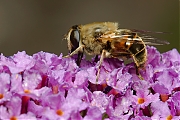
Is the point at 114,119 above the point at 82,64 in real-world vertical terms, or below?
below

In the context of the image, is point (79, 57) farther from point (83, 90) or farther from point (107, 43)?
point (83, 90)

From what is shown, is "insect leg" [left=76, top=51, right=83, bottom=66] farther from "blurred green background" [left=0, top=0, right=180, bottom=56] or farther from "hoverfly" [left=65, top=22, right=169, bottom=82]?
"blurred green background" [left=0, top=0, right=180, bottom=56]

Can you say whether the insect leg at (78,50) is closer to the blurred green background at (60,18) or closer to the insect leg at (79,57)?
the insect leg at (79,57)

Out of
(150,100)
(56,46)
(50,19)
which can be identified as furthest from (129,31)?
(50,19)

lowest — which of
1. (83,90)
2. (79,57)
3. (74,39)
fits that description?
(83,90)

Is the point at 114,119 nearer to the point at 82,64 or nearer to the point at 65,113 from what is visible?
the point at 65,113

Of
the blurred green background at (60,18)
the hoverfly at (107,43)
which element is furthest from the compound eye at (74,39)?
the blurred green background at (60,18)

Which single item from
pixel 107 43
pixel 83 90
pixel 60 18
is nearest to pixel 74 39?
pixel 107 43
